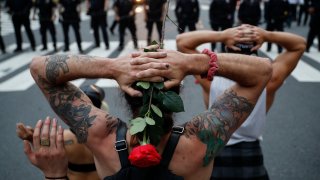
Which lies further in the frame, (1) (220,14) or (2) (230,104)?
(1) (220,14)

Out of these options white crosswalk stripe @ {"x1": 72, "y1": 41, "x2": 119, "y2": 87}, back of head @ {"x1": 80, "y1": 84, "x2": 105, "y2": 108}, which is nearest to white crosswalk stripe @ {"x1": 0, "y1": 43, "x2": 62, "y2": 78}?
white crosswalk stripe @ {"x1": 72, "y1": 41, "x2": 119, "y2": 87}

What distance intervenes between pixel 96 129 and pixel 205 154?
487mm

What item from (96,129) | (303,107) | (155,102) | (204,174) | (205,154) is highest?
(155,102)

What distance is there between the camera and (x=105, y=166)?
1.49 metres

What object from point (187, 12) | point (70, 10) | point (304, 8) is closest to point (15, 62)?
point (70, 10)

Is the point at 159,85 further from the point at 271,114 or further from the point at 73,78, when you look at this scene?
the point at 271,114

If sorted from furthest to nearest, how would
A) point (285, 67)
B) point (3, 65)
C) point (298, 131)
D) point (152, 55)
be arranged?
point (3, 65) < point (298, 131) < point (285, 67) < point (152, 55)

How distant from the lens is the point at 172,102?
1358 millimetres

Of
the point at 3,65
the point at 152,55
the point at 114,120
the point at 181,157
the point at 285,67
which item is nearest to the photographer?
the point at 152,55

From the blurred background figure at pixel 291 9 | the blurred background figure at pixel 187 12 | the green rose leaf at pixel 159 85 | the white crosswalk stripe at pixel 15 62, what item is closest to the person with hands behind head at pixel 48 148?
the green rose leaf at pixel 159 85

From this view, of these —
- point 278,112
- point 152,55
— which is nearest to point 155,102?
point 152,55

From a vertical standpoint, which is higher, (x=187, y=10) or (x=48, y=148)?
(x=48, y=148)

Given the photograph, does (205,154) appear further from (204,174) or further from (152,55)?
(152,55)

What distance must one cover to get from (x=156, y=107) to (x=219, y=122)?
1.05ft
